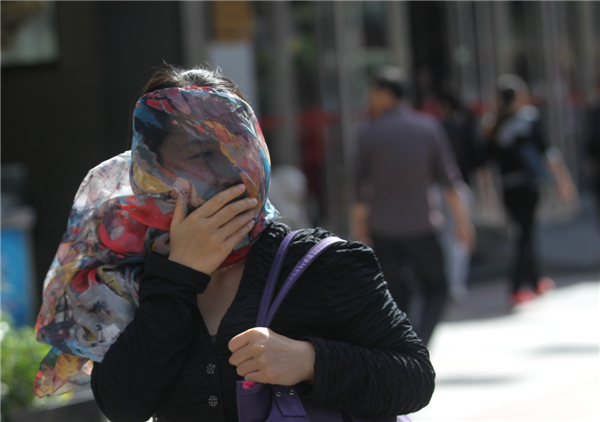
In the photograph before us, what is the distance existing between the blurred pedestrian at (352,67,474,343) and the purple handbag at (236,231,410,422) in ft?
11.1

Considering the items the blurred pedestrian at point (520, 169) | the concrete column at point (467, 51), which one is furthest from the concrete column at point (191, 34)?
the concrete column at point (467, 51)

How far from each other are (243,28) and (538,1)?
7151 millimetres

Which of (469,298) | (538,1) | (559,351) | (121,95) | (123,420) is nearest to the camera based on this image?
(123,420)

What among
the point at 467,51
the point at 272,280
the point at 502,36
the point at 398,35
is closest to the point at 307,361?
the point at 272,280

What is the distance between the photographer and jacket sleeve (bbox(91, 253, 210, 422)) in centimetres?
169

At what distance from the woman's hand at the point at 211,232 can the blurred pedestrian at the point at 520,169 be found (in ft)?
20.2

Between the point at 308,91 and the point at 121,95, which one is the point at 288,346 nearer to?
the point at 121,95

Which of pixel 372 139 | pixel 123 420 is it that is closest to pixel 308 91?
pixel 372 139

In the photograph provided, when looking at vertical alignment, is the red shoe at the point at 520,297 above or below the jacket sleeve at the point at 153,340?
below

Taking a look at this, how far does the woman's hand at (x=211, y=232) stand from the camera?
1.70 meters

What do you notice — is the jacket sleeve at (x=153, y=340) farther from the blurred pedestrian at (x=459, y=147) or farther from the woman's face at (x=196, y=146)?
the blurred pedestrian at (x=459, y=147)

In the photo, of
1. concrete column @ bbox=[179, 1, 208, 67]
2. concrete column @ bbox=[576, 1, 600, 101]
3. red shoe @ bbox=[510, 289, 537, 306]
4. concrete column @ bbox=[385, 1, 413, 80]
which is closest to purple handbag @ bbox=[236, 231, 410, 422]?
concrete column @ bbox=[179, 1, 208, 67]

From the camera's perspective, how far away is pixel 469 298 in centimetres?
855

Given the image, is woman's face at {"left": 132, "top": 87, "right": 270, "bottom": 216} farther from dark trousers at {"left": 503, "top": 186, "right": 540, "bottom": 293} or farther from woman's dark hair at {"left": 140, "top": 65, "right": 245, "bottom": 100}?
dark trousers at {"left": 503, "top": 186, "right": 540, "bottom": 293}
